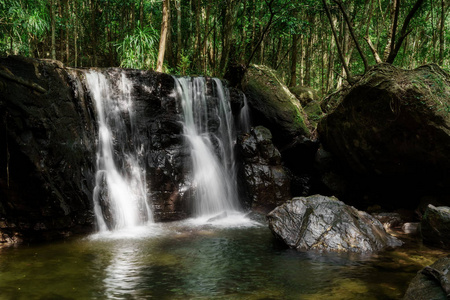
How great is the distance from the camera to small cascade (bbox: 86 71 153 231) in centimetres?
667

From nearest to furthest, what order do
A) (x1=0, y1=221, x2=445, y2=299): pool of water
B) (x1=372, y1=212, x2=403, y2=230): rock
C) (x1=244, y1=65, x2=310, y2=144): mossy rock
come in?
(x1=0, y1=221, x2=445, y2=299): pool of water → (x1=372, y1=212, x2=403, y2=230): rock → (x1=244, y1=65, x2=310, y2=144): mossy rock

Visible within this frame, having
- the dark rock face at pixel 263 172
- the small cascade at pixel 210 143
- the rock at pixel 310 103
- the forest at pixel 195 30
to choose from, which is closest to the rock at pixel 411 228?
the dark rock face at pixel 263 172

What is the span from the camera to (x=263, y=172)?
8.44m

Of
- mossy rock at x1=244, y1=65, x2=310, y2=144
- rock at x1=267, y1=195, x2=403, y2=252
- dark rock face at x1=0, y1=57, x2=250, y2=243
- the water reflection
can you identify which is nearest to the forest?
mossy rock at x1=244, y1=65, x2=310, y2=144

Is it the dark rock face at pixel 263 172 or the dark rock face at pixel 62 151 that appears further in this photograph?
the dark rock face at pixel 263 172

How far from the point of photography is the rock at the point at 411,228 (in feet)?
21.7

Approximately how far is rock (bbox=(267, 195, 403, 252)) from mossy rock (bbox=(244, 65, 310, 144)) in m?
3.92

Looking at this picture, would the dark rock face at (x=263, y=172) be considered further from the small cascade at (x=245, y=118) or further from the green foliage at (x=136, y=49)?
the green foliage at (x=136, y=49)

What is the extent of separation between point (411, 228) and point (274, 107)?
4653mm

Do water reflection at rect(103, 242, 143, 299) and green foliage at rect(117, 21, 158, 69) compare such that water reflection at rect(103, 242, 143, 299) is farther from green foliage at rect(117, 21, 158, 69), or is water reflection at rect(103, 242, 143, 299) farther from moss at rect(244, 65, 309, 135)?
green foliage at rect(117, 21, 158, 69)

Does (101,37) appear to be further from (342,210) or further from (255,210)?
(342,210)

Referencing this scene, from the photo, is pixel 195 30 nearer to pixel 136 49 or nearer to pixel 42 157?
pixel 136 49

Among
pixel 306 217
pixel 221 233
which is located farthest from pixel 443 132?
pixel 221 233

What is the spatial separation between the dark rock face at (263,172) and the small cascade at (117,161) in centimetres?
254
